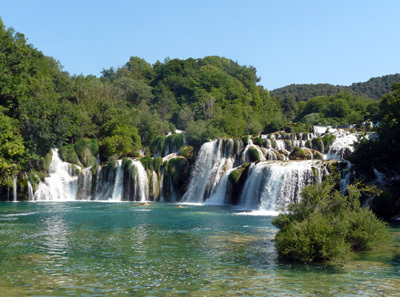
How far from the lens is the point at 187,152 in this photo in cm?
5694

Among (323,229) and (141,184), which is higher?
(141,184)

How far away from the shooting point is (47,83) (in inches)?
2739

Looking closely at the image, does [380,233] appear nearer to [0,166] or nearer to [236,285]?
[236,285]

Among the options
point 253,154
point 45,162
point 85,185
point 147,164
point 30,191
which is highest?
point 253,154

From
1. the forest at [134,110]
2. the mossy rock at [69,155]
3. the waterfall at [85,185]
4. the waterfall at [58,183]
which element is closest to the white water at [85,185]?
the waterfall at [85,185]

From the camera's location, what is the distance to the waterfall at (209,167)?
50812mm

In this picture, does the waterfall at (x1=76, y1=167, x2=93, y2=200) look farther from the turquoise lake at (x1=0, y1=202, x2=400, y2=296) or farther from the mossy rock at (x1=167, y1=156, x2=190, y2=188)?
the turquoise lake at (x1=0, y1=202, x2=400, y2=296)

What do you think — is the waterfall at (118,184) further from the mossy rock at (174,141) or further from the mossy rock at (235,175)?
the mossy rock at (235,175)

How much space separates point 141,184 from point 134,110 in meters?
23.9

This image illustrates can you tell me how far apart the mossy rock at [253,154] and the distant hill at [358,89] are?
326 ft

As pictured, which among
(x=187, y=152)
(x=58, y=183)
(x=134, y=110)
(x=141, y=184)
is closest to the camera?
(x=141, y=184)

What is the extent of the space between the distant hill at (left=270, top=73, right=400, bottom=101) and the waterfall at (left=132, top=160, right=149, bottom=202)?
103 meters

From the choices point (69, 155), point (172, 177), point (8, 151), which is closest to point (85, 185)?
point (69, 155)

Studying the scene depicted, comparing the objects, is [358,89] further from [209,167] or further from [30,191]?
[30,191]
